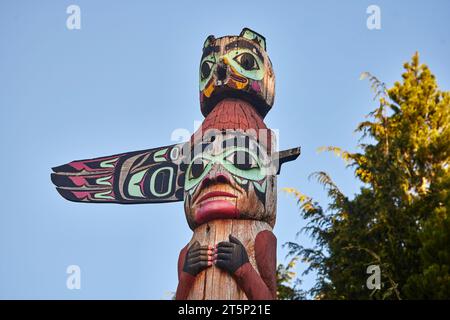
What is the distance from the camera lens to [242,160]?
7.01 meters

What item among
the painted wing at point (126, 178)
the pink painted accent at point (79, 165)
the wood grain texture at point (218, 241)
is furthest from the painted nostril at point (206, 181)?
the pink painted accent at point (79, 165)

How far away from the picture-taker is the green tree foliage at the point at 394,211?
7923 mm

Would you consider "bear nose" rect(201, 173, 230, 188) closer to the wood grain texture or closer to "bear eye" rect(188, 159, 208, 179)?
"bear eye" rect(188, 159, 208, 179)

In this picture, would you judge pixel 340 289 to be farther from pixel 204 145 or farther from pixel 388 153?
pixel 204 145

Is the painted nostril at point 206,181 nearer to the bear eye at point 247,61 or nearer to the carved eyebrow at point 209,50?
the bear eye at point 247,61

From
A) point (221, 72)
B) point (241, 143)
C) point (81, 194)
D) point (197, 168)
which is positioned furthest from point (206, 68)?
point (81, 194)

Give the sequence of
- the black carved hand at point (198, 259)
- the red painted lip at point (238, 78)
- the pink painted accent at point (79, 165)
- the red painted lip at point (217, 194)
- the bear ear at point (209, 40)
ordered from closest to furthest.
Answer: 1. the black carved hand at point (198, 259)
2. the red painted lip at point (217, 194)
3. the red painted lip at point (238, 78)
4. the bear ear at point (209, 40)
5. the pink painted accent at point (79, 165)

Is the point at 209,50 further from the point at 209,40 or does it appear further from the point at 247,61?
the point at 247,61

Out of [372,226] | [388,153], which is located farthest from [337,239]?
[388,153]

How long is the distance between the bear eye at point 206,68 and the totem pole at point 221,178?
2 centimetres

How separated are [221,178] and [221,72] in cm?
190

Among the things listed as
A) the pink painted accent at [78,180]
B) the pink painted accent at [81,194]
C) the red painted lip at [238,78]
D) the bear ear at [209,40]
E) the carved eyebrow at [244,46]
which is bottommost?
the pink painted accent at [81,194]
